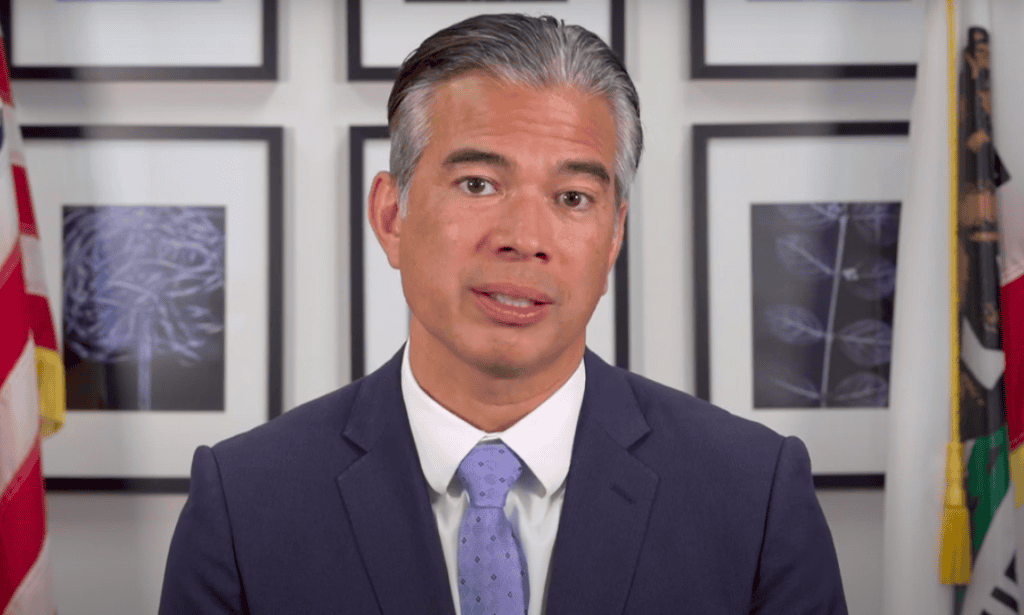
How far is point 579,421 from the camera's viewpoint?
1.28 metres

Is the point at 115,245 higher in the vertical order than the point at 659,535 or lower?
higher

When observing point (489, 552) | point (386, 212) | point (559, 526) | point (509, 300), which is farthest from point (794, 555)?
point (386, 212)

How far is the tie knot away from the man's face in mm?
136

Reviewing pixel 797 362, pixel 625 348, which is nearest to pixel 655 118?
pixel 625 348

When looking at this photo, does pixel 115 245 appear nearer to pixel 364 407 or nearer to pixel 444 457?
pixel 364 407

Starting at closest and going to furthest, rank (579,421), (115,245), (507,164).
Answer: (507,164) → (579,421) → (115,245)

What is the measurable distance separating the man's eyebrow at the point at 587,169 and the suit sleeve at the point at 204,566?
0.76m

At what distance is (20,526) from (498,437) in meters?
1.12

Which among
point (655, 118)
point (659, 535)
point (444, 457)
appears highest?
point (655, 118)

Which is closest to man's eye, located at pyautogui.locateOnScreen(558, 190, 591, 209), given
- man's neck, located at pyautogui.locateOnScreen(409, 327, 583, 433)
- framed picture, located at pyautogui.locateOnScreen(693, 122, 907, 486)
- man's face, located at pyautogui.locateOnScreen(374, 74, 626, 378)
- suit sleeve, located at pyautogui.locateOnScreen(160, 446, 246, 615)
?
man's face, located at pyautogui.locateOnScreen(374, 74, 626, 378)

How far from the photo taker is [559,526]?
46.0 inches

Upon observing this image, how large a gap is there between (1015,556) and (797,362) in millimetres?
624

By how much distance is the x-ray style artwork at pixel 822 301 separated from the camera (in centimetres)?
196

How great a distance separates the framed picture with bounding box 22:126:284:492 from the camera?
193cm
